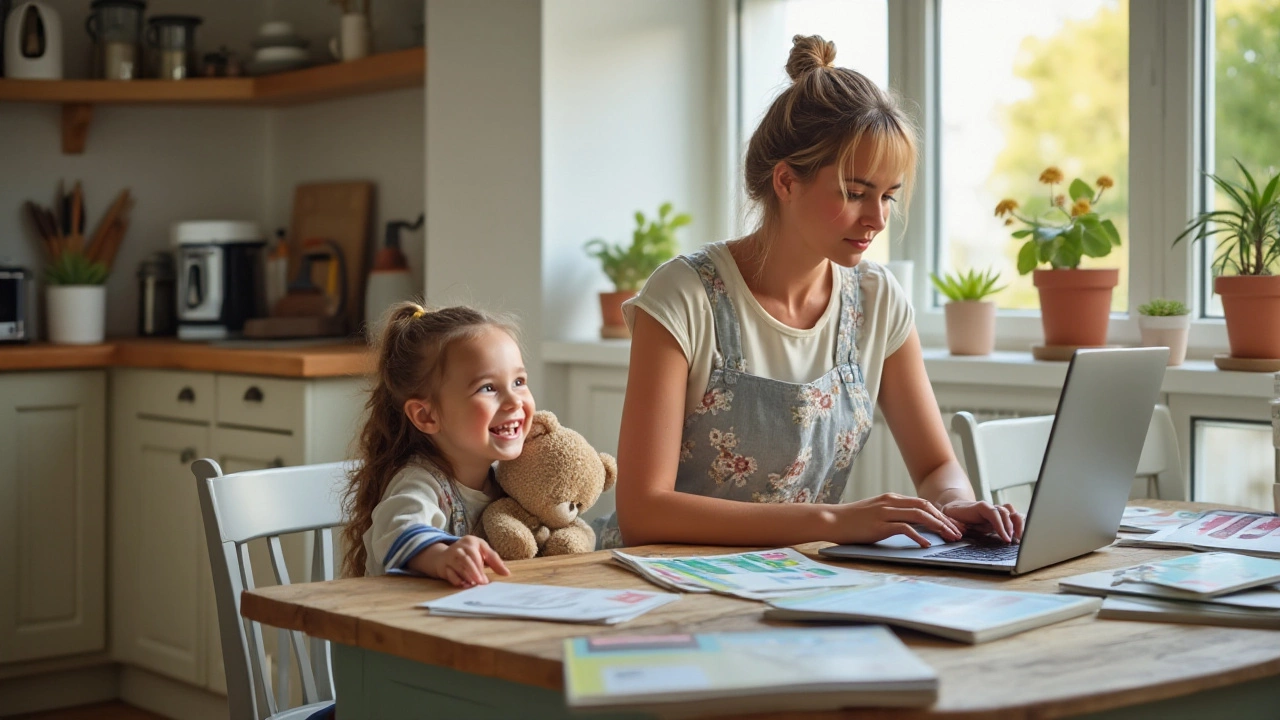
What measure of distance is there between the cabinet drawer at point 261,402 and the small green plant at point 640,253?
2.41 ft

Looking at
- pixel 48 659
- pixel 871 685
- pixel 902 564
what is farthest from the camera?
pixel 48 659

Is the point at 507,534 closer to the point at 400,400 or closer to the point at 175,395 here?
the point at 400,400

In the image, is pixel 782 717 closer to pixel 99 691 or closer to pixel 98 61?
pixel 99 691

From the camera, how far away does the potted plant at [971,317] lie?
8.09 ft

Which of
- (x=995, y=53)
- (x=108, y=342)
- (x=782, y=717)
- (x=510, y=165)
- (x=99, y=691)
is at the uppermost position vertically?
(x=995, y=53)

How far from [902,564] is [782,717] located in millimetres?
526

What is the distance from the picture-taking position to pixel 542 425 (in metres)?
1.59

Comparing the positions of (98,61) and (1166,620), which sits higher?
(98,61)

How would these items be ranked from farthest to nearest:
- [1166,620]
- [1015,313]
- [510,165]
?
[510,165]
[1015,313]
[1166,620]

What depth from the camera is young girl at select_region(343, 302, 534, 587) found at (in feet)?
5.01

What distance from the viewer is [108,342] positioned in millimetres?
3457

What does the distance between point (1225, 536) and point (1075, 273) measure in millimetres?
813

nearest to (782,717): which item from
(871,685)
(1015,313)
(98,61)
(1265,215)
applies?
(871,685)

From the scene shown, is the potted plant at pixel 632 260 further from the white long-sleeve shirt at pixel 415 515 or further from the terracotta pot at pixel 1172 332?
the white long-sleeve shirt at pixel 415 515
